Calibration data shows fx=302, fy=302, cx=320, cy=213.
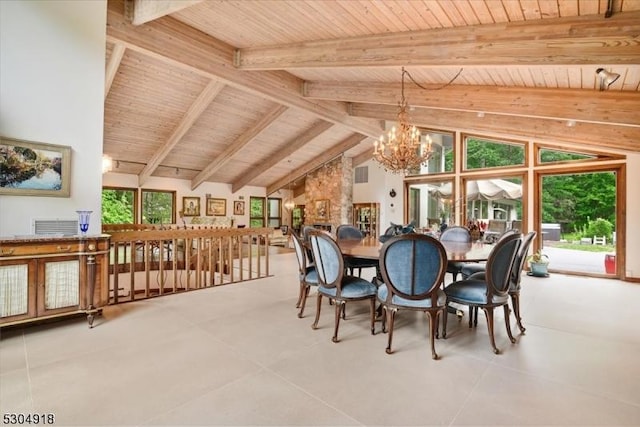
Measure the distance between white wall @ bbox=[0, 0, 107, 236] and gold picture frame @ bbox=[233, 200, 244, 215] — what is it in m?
8.28

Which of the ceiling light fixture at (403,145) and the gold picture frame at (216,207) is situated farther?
the gold picture frame at (216,207)

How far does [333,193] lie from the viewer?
36.5ft

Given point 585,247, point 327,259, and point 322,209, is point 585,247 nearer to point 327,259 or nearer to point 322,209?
point 327,259

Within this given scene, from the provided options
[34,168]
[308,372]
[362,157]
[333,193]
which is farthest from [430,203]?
[34,168]

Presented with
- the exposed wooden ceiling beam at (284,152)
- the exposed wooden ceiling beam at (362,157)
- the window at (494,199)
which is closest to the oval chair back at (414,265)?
the window at (494,199)

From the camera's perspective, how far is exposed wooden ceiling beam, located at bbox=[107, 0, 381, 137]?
375 centimetres

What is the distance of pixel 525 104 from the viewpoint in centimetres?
424

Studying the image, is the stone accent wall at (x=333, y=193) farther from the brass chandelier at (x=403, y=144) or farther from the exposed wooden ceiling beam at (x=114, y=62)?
the exposed wooden ceiling beam at (x=114, y=62)

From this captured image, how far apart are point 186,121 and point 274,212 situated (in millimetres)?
7237

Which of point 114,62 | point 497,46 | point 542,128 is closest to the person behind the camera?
point 497,46

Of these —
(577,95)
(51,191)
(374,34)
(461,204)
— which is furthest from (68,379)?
(461,204)

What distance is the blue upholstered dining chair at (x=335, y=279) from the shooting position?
2.82 m

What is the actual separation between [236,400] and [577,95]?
5.14 metres

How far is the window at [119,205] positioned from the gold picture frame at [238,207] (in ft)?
11.1
